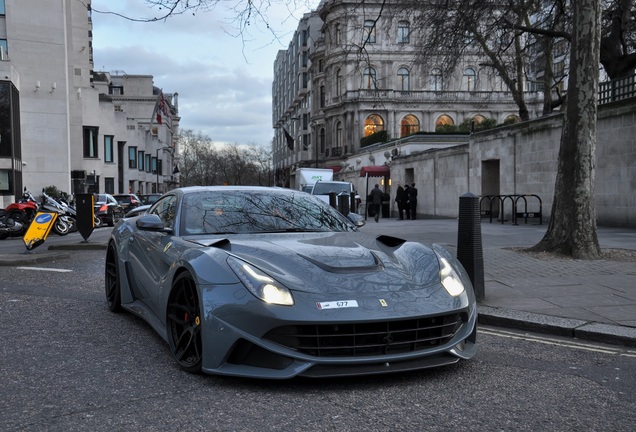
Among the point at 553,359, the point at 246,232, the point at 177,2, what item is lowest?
the point at 553,359

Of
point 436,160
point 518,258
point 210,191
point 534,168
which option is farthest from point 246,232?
point 436,160

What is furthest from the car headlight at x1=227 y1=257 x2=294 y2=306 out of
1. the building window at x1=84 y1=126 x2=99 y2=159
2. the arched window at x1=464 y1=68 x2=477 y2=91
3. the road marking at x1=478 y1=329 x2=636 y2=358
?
the arched window at x1=464 y1=68 x2=477 y2=91

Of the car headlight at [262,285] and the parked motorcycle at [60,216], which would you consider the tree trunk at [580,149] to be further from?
the parked motorcycle at [60,216]

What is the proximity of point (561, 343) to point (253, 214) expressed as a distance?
293 cm

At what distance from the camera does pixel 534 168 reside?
69.1ft

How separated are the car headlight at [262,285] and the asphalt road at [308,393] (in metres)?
0.57

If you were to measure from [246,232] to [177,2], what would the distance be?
656 centimetres

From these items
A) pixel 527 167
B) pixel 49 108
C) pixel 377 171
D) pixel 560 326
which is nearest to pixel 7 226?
pixel 527 167

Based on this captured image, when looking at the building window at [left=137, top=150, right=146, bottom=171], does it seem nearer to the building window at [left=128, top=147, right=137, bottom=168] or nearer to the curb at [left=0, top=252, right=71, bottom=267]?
the building window at [left=128, top=147, right=137, bottom=168]

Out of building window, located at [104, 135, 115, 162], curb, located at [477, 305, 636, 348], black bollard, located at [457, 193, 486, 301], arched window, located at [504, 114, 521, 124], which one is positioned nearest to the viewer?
curb, located at [477, 305, 636, 348]

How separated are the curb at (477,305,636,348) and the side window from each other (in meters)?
3.20

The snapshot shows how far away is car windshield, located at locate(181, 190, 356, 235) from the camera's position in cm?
504

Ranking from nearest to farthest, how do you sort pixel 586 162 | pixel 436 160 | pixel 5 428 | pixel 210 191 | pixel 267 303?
pixel 5 428, pixel 267 303, pixel 210 191, pixel 586 162, pixel 436 160

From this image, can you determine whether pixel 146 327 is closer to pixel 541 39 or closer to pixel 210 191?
pixel 210 191
